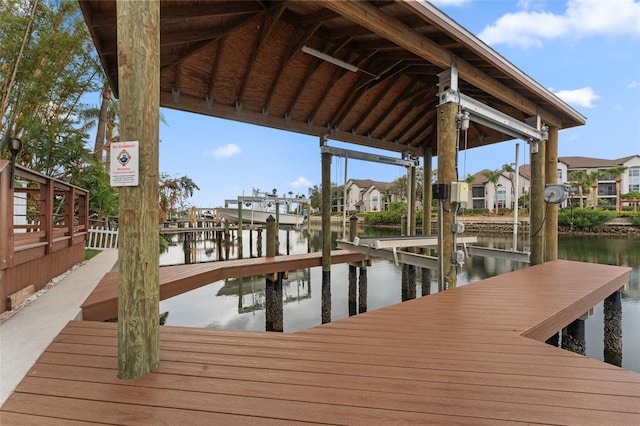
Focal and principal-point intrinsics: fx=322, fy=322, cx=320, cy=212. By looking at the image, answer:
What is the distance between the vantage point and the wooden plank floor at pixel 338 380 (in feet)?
4.98

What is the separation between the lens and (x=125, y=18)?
183 centimetres

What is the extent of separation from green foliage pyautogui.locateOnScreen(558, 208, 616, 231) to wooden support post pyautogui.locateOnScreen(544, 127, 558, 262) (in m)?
24.7

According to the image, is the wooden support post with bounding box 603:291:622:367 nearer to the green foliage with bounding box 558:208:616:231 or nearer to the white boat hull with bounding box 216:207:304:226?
the white boat hull with bounding box 216:207:304:226

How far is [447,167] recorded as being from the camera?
421 centimetres

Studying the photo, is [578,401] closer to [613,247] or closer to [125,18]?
[125,18]

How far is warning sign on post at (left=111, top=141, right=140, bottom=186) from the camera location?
5.98 ft

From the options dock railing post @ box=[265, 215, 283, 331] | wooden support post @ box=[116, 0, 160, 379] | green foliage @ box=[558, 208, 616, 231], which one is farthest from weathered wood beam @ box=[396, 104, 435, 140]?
green foliage @ box=[558, 208, 616, 231]

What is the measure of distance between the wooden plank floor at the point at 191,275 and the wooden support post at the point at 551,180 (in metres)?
3.83

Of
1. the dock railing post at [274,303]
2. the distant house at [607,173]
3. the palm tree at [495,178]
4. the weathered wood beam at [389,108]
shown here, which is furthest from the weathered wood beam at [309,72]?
the palm tree at [495,178]

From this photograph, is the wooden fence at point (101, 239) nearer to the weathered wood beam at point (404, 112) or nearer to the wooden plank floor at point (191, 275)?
the wooden plank floor at point (191, 275)

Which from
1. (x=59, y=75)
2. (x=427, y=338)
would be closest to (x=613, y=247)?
(x=427, y=338)

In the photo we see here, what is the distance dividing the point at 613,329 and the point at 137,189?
7.33 meters

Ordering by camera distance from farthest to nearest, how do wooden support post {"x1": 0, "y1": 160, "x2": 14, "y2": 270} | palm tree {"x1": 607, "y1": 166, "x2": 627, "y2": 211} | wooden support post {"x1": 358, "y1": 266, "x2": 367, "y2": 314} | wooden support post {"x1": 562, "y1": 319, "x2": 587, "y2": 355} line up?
palm tree {"x1": 607, "y1": 166, "x2": 627, "y2": 211} < wooden support post {"x1": 358, "y1": 266, "x2": 367, "y2": 314} < wooden support post {"x1": 562, "y1": 319, "x2": 587, "y2": 355} < wooden support post {"x1": 0, "y1": 160, "x2": 14, "y2": 270}

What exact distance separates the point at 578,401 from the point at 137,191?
2611mm
